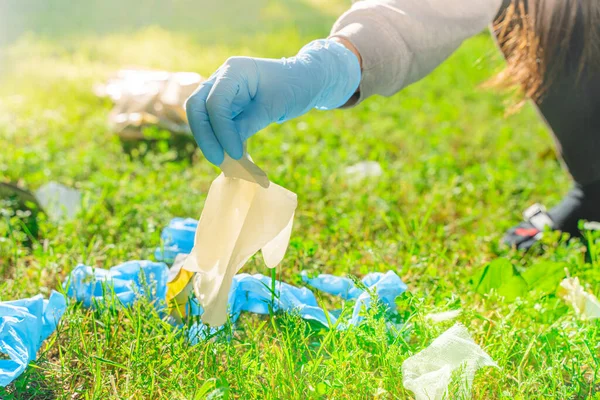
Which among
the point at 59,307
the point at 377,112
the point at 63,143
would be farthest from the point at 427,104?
the point at 59,307

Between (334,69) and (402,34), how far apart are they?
0.96ft

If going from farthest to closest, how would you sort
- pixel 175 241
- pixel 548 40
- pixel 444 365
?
pixel 548 40
pixel 175 241
pixel 444 365

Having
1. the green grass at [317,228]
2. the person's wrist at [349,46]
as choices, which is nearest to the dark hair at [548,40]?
the green grass at [317,228]

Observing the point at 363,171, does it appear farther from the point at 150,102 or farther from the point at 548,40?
the point at 150,102

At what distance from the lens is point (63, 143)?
304 cm

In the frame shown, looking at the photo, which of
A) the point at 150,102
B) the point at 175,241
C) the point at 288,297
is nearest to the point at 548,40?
Result: the point at 288,297

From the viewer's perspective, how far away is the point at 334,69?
1.63m

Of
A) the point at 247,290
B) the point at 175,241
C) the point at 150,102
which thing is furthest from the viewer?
the point at 150,102

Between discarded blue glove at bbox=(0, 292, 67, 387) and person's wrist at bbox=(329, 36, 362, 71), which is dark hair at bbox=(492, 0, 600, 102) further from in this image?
discarded blue glove at bbox=(0, 292, 67, 387)

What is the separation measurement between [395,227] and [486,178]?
0.69 m

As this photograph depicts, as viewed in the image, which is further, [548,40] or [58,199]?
[58,199]

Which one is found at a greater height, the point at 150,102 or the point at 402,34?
the point at 402,34

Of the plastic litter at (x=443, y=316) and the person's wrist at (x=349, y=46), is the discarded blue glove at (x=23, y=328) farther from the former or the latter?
the person's wrist at (x=349, y=46)

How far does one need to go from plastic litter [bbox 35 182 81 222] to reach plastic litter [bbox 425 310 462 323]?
132cm
